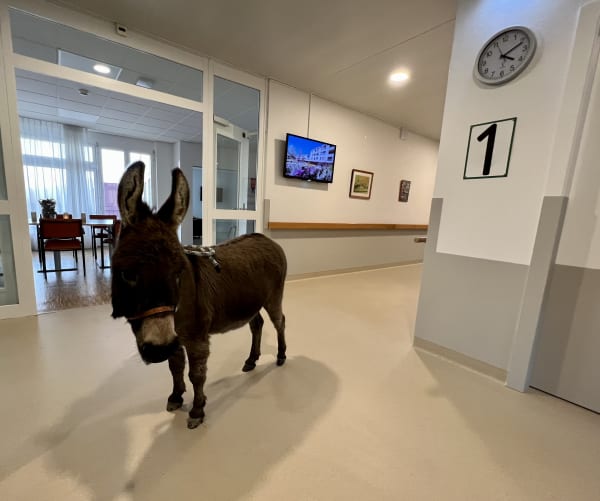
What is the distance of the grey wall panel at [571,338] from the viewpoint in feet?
5.55

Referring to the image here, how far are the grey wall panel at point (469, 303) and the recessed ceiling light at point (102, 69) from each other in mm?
4298

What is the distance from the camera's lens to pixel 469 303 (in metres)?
2.16

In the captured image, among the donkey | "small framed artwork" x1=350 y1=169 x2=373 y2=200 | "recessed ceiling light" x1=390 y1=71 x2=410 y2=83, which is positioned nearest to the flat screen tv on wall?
"small framed artwork" x1=350 y1=169 x2=373 y2=200

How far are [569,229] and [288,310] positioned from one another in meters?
2.52

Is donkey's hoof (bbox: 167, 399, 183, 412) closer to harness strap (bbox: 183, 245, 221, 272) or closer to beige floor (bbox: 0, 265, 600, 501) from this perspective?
beige floor (bbox: 0, 265, 600, 501)

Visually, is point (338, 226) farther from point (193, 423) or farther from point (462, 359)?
point (193, 423)

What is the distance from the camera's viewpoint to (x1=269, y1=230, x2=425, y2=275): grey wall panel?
4406 millimetres

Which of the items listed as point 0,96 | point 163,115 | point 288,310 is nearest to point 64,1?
point 0,96

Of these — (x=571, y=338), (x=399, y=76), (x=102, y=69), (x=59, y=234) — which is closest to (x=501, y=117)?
(x=571, y=338)

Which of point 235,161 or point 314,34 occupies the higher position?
point 314,34

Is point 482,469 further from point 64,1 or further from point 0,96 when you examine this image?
point 64,1

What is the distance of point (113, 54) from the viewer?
315 cm

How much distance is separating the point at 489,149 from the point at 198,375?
2.47 meters

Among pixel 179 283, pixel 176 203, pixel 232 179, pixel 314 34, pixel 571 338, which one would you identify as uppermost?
pixel 314 34
